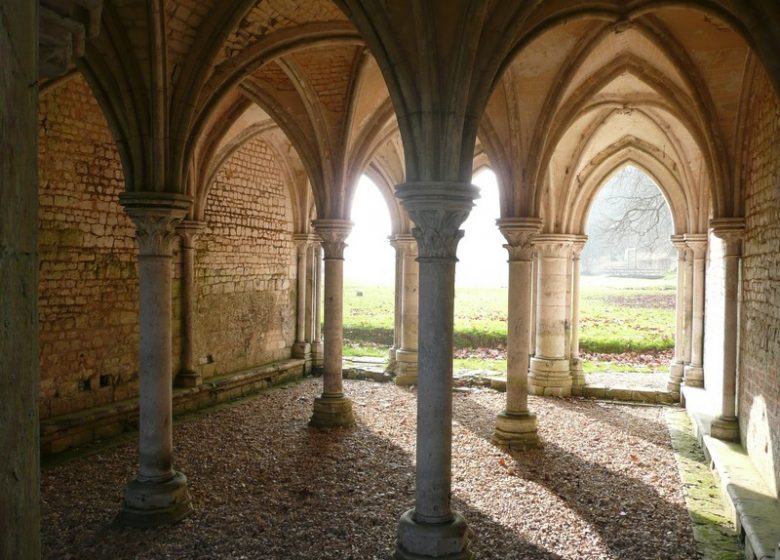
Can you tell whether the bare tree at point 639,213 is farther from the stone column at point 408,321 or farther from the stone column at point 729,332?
the stone column at point 729,332

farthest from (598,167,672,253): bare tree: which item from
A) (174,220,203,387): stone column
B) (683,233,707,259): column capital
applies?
(174,220,203,387): stone column

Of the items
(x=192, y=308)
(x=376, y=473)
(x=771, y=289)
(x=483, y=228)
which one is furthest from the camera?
(x=483, y=228)

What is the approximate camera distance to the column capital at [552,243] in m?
12.7

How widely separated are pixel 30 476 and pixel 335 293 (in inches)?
303

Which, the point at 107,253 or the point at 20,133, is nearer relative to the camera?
the point at 20,133

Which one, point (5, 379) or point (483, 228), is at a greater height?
point (483, 228)

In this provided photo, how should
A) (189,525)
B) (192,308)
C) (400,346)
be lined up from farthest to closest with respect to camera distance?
(400,346) → (192,308) → (189,525)

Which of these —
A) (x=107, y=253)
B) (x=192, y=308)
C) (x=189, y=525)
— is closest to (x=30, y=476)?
(x=189, y=525)

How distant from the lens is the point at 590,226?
48250 millimetres

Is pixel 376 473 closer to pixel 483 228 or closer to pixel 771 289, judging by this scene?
Answer: pixel 771 289

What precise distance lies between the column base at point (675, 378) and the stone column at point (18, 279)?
12.4 meters

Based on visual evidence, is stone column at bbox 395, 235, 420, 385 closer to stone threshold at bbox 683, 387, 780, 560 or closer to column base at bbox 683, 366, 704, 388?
column base at bbox 683, 366, 704, 388

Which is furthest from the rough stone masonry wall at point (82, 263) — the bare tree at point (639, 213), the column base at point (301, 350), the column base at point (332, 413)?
the bare tree at point (639, 213)

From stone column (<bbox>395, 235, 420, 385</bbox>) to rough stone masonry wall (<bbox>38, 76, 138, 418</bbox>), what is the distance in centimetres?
554
